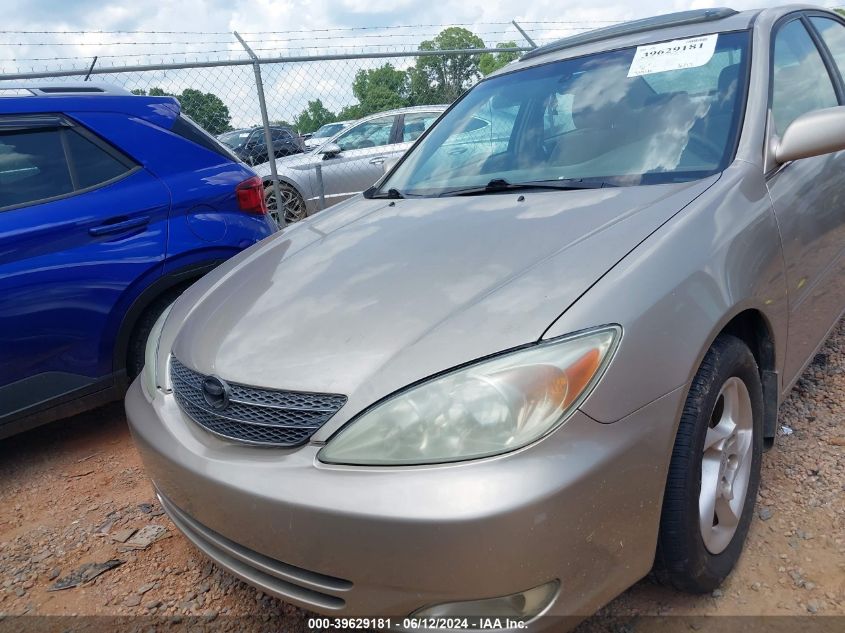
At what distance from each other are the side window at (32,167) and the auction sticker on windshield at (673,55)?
8.38ft

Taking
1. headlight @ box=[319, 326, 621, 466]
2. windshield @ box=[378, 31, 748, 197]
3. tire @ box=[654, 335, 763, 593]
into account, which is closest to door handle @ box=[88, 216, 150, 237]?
windshield @ box=[378, 31, 748, 197]

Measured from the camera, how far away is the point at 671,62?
2.42 m

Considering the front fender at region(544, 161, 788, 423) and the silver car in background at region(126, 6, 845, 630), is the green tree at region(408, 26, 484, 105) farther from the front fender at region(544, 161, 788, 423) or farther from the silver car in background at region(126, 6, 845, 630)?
the front fender at region(544, 161, 788, 423)

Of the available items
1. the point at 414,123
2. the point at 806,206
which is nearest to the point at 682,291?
the point at 806,206

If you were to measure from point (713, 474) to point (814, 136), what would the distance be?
43.3 inches

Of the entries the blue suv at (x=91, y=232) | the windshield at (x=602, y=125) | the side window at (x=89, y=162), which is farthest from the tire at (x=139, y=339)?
the windshield at (x=602, y=125)

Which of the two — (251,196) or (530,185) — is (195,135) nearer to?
(251,196)

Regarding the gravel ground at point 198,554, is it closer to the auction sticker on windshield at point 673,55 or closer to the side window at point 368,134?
the auction sticker on windshield at point 673,55

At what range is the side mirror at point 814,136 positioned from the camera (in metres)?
2.03

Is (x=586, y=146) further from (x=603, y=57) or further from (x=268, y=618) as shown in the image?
(x=268, y=618)

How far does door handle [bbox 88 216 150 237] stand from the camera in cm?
301

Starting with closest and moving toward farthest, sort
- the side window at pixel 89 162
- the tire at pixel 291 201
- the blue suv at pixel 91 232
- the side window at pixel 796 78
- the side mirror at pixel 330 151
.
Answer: the side window at pixel 796 78 → the blue suv at pixel 91 232 → the side window at pixel 89 162 → the side mirror at pixel 330 151 → the tire at pixel 291 201

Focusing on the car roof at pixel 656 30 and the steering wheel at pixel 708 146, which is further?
the car roof at pixel 656 30

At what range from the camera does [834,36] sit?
3.13 meters
